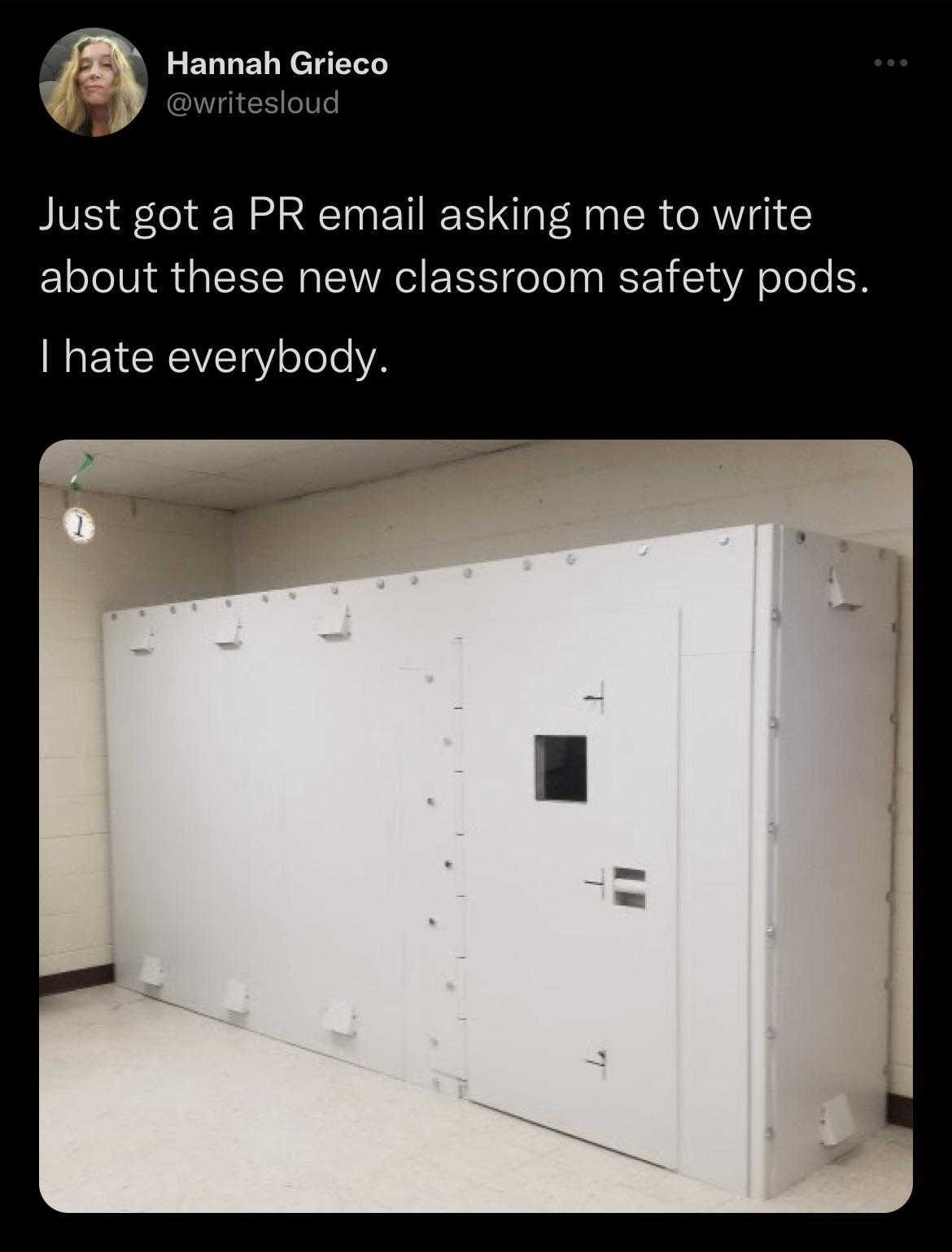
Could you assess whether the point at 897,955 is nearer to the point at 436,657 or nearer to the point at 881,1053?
the point at 881,1053

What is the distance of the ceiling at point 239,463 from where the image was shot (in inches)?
175

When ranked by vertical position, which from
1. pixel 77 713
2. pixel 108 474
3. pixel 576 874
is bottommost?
pixel 576 874

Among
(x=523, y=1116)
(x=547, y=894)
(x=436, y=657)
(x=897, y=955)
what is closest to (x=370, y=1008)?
(x=523, y=1116)

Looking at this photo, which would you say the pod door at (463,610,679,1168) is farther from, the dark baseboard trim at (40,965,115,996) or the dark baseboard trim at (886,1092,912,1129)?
the dark baseboard trim at (40,965,115,996)

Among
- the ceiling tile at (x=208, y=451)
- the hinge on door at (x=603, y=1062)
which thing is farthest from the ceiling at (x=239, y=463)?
the hinge on door at (x=603, y=1062)

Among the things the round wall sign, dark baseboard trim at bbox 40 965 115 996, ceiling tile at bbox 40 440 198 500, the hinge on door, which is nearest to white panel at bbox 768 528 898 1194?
the hinge on door

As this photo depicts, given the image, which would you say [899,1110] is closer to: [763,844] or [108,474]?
[763,844]

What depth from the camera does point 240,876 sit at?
4570 millimetres
